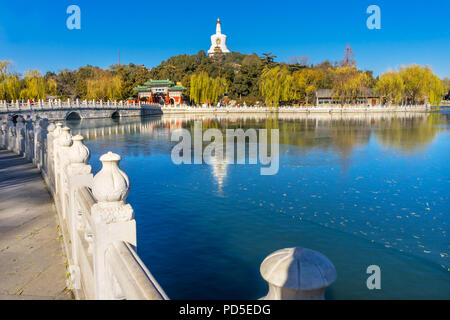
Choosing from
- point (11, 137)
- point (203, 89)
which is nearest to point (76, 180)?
point (11, 137)

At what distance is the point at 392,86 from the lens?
60969 mm

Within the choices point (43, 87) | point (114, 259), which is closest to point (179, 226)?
point (114, 259)

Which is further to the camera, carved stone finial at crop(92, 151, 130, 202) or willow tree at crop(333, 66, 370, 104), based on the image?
willow tree at crop(333, 66, 370, 104)

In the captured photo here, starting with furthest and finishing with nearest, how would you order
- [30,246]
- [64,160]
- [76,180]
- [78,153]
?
[64,160]
[30,246]
[78,153]
[76,180]

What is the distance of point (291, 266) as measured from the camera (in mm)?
1687

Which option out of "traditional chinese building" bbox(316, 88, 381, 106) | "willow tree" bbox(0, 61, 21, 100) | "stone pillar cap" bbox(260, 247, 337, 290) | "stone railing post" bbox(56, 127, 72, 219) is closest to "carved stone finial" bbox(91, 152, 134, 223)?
"stone pillar cap" bbox(260, 247, 337, 290)

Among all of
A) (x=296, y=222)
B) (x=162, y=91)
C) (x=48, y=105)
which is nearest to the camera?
(x=296, y=222)

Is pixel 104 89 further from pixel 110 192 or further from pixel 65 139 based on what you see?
pixel 110 192

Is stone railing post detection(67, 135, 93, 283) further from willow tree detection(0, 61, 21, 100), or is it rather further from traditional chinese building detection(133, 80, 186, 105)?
traditional chinese building detection(133, 80, 186, 105)

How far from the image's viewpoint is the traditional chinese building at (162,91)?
72562mm

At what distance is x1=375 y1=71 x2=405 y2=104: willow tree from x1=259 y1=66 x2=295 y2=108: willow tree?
14.9 meters

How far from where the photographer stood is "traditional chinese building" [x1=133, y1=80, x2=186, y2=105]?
7256 cm

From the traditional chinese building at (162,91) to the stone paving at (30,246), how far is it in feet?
215

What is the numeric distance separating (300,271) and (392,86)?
66.2m
